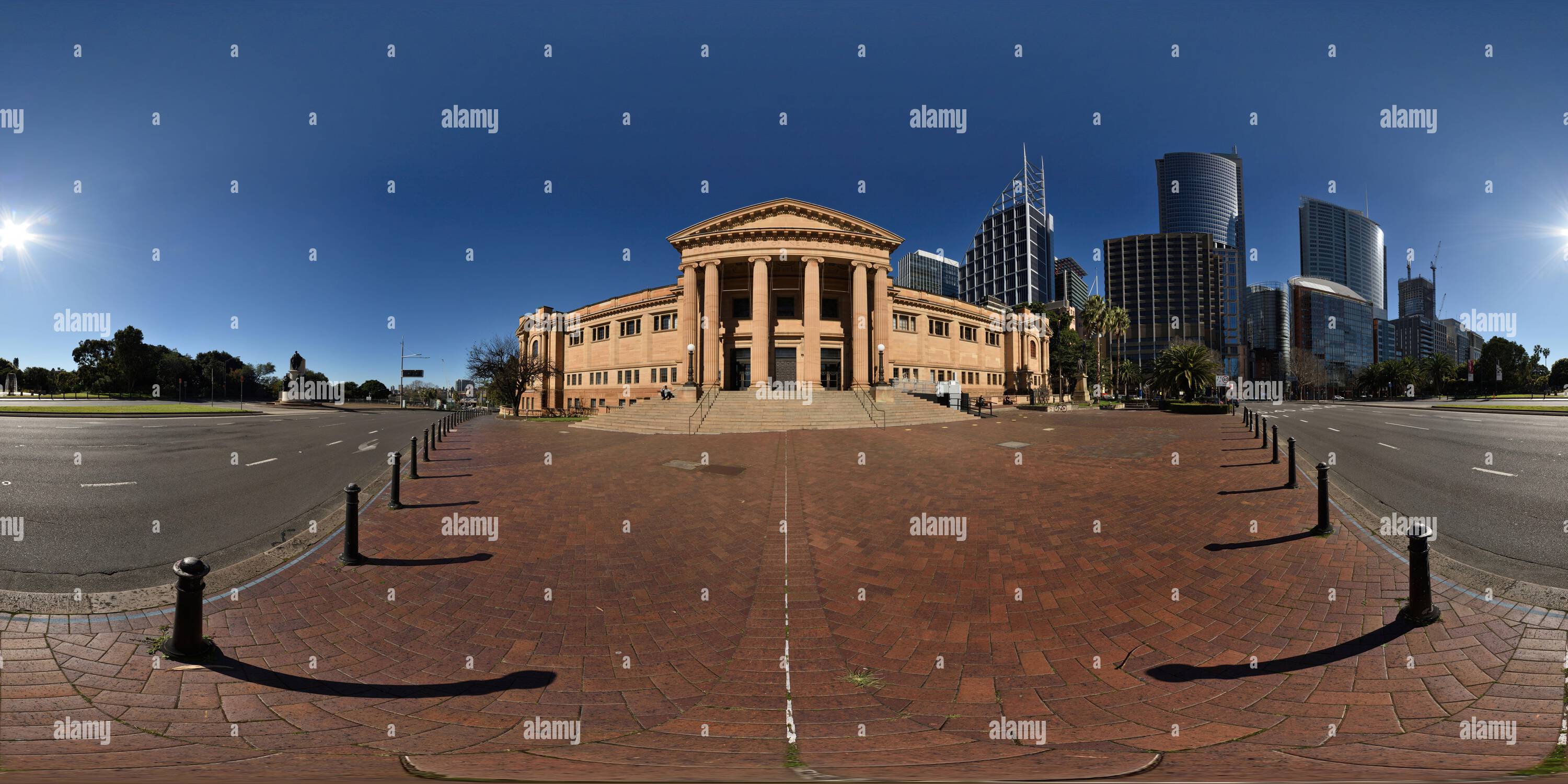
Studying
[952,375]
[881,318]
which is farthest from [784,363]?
[952,375]

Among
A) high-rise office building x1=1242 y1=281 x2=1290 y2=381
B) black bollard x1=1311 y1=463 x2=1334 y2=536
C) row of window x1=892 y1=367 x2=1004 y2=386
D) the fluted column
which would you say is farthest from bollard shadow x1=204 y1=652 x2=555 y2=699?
high-rise office building x1=1242 y1=281 x2=1290 y2=381

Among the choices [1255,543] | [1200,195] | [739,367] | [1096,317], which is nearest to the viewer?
[1255,543]

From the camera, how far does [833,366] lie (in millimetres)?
39781

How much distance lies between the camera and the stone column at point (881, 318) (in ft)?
120

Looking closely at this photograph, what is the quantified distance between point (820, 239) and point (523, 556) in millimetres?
34231

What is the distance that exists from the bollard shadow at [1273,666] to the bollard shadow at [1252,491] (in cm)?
558

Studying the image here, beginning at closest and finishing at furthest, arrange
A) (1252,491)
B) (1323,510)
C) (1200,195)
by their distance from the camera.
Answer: (1323,510)
(1252,491)
(1200,195)

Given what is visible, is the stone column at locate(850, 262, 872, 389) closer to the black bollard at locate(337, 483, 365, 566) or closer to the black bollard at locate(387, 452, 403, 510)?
the black bollard at locate(387, 452, 403, 510)

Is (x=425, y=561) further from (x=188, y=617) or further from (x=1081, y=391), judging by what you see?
(x=1081, y=391)

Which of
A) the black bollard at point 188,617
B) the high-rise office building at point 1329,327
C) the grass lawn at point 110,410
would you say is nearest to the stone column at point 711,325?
the black bollard at point 188,617

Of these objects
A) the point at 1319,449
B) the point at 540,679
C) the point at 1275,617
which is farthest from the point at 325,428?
the point at 1319,449

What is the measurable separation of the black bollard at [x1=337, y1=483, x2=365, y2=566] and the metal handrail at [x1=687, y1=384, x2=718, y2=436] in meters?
15.7

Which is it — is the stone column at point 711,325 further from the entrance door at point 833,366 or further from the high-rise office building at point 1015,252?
the high-rise office building at point 1015,252

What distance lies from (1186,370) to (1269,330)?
177704 millimetres
